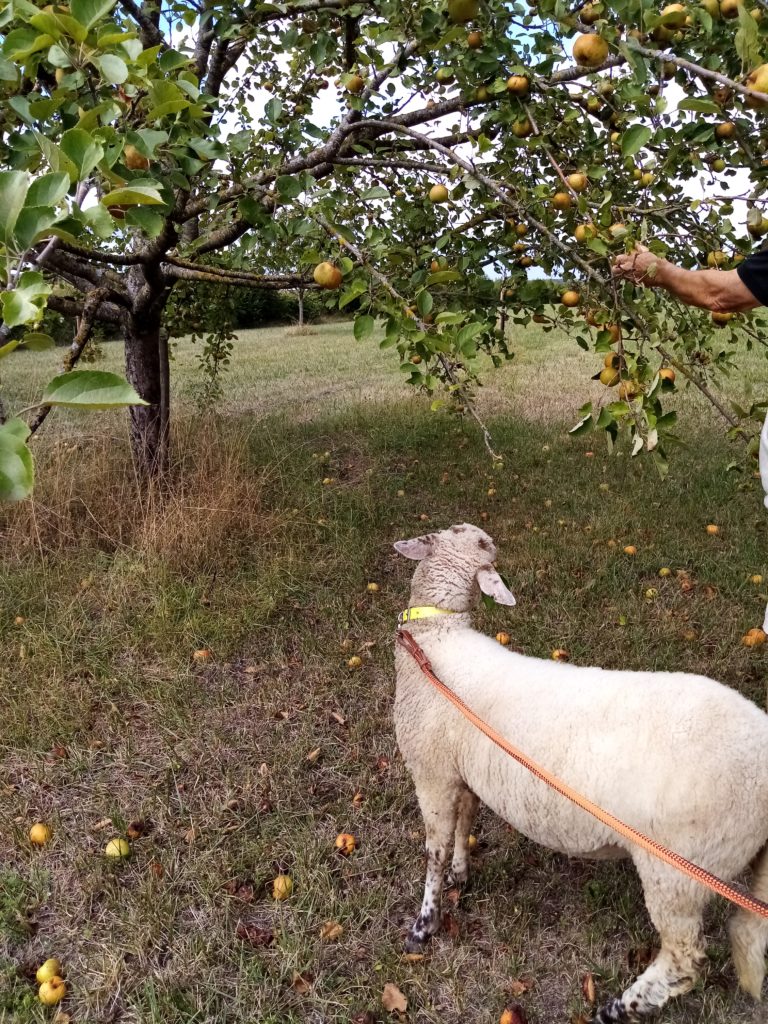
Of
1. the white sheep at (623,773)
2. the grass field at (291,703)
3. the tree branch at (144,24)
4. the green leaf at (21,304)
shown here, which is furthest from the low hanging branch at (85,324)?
the green leaf at (21,304)

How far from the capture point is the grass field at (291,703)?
224cm

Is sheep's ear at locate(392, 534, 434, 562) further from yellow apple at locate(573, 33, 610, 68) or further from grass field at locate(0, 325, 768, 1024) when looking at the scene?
yellow apple at locate(573, 33, 610, 68)

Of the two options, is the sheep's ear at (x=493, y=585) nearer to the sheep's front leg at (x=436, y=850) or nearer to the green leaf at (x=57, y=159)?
the sheep's front leg at (x=436, y=850)

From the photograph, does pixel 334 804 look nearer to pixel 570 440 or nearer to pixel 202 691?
pixel 202 691

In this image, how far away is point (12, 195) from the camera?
42.0 inches

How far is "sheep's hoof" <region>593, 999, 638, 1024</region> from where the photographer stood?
197 centimetres

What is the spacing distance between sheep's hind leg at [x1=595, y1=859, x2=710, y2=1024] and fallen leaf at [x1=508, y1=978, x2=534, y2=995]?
32 cm

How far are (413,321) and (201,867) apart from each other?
86.0 inches

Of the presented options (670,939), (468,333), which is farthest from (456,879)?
(468,333)

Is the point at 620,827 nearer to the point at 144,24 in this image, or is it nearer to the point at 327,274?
the point at 327,274

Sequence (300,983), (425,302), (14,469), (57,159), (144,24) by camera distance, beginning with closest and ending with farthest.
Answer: (14,469) < (57,159) < (300,983) < (425,302) < (144,24)

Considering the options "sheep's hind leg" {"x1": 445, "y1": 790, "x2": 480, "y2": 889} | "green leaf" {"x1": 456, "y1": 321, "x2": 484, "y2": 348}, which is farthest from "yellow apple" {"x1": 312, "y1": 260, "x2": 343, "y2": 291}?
"sheep's hind leg" {"x1": 445, "y1": 790, "x2": 480, "y2": 889}

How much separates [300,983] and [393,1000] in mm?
308

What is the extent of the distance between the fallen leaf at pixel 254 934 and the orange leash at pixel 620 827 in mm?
1054
